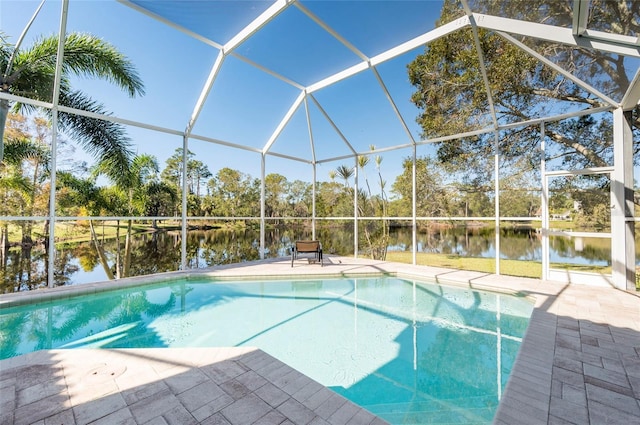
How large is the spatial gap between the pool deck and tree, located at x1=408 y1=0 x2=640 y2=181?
3.73 metres

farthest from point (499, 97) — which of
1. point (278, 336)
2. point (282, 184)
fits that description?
point (282, 184)

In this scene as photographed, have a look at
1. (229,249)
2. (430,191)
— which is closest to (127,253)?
(229,249)

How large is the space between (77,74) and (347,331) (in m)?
7.91

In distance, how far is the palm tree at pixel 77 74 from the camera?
518 centimetres

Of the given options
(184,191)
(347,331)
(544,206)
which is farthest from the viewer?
(184,191)

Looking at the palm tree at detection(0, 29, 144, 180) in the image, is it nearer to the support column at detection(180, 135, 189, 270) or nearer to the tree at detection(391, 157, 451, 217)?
the support column at detection(180, 135, 189, 270)

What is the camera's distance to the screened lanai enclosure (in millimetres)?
4746

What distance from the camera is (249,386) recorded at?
2.34 metres

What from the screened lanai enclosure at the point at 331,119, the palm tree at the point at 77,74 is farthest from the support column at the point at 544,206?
the palm tree at the point at 77,74

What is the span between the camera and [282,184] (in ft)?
46.5

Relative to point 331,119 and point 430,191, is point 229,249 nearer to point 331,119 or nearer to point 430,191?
point 331,119

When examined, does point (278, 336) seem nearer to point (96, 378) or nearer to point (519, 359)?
point (96, 378)

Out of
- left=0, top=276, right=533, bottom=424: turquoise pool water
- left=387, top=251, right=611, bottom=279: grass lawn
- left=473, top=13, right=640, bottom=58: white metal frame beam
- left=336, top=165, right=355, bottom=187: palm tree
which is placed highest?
left=473, top=13, right=640, bottom=58: white metal frame beam

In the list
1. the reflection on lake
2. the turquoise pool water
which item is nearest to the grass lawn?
the reflection on lake
